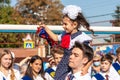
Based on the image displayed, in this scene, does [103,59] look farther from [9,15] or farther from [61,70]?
[9,15]

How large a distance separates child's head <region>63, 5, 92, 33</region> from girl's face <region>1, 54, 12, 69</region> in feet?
4.99

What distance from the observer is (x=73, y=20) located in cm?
337

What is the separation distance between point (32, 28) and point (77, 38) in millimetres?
1179

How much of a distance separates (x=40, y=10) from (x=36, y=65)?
24746mm

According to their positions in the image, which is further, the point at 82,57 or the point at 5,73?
the point at 5,73

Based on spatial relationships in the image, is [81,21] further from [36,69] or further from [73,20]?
[36,69]

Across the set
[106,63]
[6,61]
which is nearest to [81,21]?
[6,61]

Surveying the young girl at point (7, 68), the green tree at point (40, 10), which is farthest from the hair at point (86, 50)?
the green tree at point (40, 10)

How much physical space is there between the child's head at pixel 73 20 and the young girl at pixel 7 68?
1528 millimetres

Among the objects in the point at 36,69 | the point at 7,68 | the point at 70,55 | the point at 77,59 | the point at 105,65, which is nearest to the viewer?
the point at 77,59

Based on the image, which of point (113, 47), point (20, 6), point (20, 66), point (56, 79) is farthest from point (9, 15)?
point (56, 79)

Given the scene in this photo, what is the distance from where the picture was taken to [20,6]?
1161 inches

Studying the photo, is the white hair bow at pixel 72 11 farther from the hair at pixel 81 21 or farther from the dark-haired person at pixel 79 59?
the dark-haired person at pixel 79 59

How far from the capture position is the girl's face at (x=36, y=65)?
4934 millimetres
